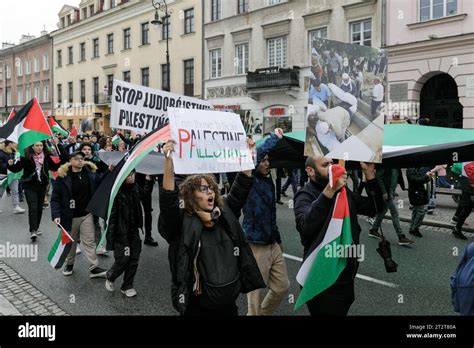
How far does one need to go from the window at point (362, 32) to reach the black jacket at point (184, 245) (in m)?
19.7

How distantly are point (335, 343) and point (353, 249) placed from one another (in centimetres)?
68

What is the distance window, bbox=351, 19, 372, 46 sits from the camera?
2125cm

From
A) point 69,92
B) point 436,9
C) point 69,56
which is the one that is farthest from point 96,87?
point 436,9

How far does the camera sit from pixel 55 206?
6410mm

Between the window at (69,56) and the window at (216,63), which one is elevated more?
the window at (69,56)

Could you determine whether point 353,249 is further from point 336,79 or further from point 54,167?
point 54,167

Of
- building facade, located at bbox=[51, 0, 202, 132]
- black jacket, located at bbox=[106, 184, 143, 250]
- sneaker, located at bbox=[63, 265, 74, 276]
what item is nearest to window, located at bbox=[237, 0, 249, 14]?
building facade, located at bbox=[51, 0, 202, 132]

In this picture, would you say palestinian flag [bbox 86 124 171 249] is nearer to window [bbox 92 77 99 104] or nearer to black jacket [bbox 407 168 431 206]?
black jacket [bbox 407 168 431 206]

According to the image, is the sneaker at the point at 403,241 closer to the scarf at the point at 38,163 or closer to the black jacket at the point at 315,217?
the black jacket at the point at 315,217

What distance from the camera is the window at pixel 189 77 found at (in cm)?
3083

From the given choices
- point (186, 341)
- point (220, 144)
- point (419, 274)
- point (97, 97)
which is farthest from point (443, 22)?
point (97, 97)

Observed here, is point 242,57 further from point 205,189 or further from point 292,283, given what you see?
point 205,189

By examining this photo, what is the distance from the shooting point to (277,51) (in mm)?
25453

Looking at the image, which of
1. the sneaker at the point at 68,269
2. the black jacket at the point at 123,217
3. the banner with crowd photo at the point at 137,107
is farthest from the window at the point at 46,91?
the black jacket at the point at 123,217
